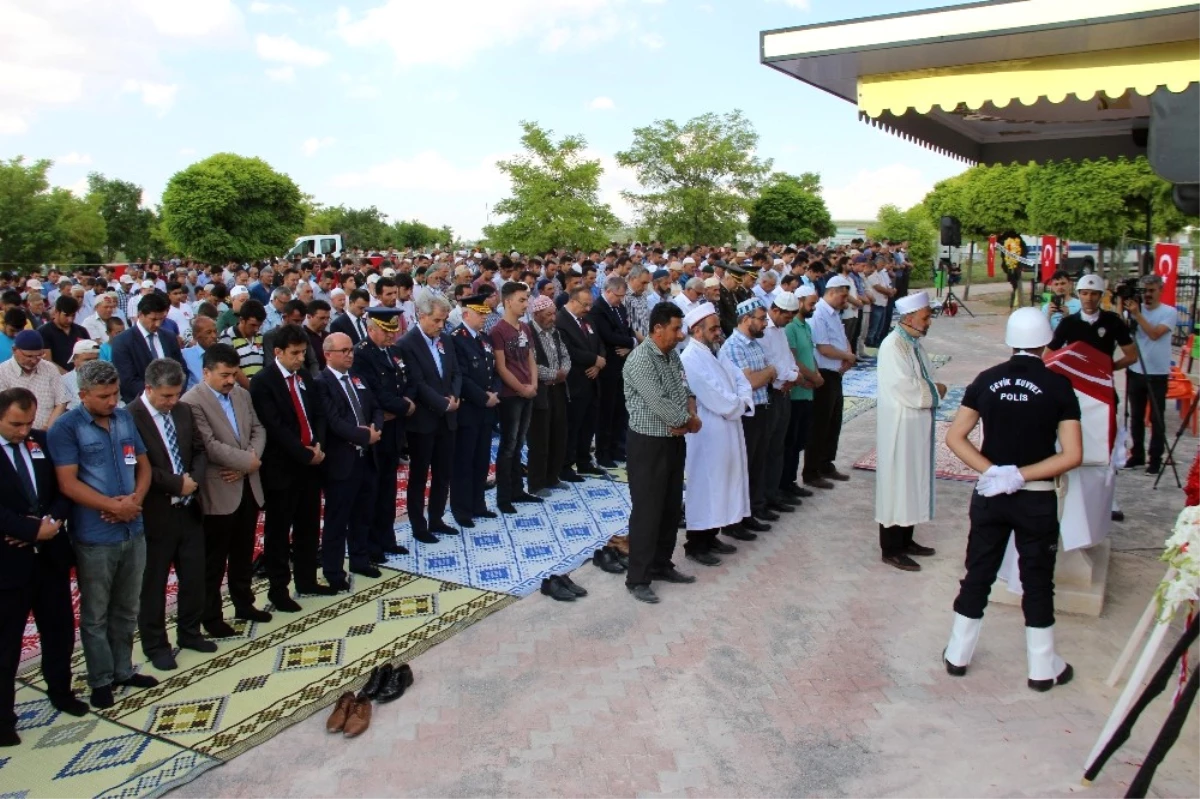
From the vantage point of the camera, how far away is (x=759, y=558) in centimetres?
627

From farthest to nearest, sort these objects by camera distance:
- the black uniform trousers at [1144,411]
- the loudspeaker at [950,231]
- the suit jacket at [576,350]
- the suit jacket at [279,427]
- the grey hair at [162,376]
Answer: the loudspeaker at [950,231]
the black uniform trousers at [1144,411]
the suit jacket at [576,350]
the suit jacket at [279,427]
the grey hair at [162,376]

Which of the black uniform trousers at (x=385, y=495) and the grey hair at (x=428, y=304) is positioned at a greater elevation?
the grey hair at (x=428, y=304)

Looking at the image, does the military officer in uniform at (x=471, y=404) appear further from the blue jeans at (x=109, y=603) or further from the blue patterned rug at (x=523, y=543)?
the blue jeans at (x=109, y=603)

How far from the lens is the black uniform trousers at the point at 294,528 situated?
17.3ft

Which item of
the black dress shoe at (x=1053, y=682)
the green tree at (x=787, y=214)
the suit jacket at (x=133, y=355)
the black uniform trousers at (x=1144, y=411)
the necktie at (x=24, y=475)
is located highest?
the green tree at (x=787, y=214)

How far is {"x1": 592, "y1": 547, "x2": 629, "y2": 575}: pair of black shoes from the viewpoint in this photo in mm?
5953

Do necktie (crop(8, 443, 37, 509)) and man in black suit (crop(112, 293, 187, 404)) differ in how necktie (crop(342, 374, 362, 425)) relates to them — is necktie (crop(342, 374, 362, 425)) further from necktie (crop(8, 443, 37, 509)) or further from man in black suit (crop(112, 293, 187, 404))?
man in black suit (crop(112, 293, 187, 404))

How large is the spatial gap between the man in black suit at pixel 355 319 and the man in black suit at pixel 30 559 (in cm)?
391

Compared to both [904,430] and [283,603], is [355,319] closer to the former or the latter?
[283,603]

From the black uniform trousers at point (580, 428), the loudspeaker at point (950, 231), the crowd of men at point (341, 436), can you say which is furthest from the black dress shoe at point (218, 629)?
the loudspeaker at point (950, 231)

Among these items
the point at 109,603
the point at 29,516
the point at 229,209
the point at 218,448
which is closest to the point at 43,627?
the point at 109,603


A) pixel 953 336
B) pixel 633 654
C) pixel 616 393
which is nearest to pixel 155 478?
pixel 633 654

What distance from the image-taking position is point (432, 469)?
6.61 meters

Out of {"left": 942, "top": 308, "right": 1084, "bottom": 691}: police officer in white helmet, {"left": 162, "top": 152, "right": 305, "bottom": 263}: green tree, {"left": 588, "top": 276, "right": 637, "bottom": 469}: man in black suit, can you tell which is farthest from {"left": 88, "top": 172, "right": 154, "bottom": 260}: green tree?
{"left": 942, "top": 308, "right": 1084, "bottom": 691}: police officer in white helmet
